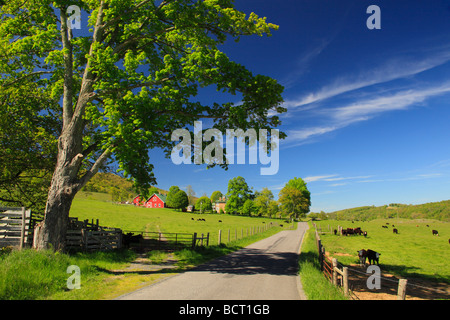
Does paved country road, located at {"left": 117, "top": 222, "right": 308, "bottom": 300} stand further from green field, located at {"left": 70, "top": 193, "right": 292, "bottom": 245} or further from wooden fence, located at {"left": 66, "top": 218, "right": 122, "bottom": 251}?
green field, located at {"left": 70, "top": 193, "right": 292, "bottom": 245}

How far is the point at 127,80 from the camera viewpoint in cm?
1279

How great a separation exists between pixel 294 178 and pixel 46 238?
104 meters

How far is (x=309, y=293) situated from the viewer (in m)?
8.65

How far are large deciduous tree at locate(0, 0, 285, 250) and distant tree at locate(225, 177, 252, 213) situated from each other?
87.4 m

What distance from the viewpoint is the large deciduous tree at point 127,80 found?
12.2m

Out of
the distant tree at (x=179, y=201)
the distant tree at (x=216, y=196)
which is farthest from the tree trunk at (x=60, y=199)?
the distant tree at (x=216, y=196)

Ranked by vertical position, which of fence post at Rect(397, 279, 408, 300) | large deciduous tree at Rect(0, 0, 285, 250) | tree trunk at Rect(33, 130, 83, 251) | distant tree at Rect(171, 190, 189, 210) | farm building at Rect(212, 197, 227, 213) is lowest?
farm building at Rect(212, 197, 227, 213)

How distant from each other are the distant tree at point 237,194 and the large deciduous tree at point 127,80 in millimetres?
87373

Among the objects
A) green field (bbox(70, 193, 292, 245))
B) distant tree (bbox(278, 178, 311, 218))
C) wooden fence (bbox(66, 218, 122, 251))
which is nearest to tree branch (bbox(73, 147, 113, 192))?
wooden fence (bbox(66, 218, 122, 251))

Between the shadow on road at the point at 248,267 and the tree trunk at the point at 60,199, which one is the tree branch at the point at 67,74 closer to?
the tree trunk at the point at 60,199

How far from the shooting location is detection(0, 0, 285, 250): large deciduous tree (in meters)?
12.2
